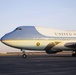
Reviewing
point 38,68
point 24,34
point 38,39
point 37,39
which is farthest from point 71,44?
point 38,68

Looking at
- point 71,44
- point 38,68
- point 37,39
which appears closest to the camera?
point 38,68

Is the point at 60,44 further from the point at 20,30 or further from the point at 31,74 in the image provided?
the point at 31,74

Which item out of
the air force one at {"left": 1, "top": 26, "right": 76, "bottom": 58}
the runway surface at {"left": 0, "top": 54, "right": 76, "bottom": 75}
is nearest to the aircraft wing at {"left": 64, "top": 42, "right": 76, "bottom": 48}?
the air force one at {"left": 1, "top": 26, "right": 76, "bottom": 58}

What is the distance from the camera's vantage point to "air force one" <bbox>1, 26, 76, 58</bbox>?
138ft

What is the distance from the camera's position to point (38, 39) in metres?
42.8

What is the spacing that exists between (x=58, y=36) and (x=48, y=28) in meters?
2.74

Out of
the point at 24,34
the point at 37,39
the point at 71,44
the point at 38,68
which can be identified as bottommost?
the point at 38,68

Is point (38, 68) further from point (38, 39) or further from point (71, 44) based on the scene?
point (71, 44)

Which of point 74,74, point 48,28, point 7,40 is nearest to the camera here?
point 74,74

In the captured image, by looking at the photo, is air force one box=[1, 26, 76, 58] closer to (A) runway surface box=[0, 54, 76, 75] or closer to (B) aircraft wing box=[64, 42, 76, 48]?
(B) aircraft wing box=[64, 42, 76, 48]

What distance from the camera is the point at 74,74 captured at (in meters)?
14.2

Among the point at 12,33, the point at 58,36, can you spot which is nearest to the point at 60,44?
the point at 58,36

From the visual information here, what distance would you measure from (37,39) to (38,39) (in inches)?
7.5

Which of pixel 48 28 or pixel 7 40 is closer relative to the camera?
pixel 7 40
